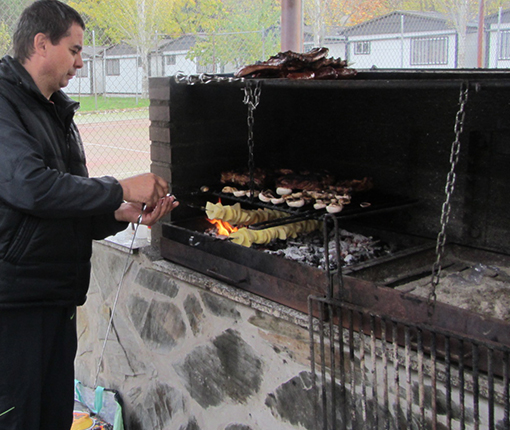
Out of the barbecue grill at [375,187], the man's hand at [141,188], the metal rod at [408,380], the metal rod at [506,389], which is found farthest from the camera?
the man's hand at [141,188]

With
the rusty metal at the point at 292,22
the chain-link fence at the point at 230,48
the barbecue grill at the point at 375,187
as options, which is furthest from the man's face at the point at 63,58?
the chain-link fence at the point at 230,48

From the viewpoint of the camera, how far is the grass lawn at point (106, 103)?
29.8 ft

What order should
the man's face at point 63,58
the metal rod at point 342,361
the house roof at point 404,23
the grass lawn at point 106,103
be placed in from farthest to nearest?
the house roof at point 404,23, the grass lawn at point 106,103, the man's face at point 63,58, the metal rod at point 342,361

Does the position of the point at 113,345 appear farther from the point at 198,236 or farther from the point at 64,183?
the point at 64,183

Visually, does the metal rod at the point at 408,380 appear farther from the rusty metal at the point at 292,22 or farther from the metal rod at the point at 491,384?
the rusty metal at the point at 292,22

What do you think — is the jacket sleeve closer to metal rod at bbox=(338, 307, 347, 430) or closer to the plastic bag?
metal rod at bbox=(338, 307, 347, 430)

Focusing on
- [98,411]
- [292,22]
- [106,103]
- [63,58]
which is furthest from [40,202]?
[106,103]

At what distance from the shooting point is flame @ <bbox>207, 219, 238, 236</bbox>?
11.8ft

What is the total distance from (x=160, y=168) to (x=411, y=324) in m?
2.17

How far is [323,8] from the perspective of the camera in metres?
11.6

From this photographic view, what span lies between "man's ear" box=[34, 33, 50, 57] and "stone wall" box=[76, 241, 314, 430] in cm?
150

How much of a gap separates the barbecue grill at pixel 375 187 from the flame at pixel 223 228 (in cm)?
16

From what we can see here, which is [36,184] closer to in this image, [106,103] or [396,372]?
[396,372]

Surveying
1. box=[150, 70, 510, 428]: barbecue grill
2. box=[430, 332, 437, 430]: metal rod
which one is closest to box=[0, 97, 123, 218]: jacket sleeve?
box=[150, 70, 510, 428]: barbecue grill
